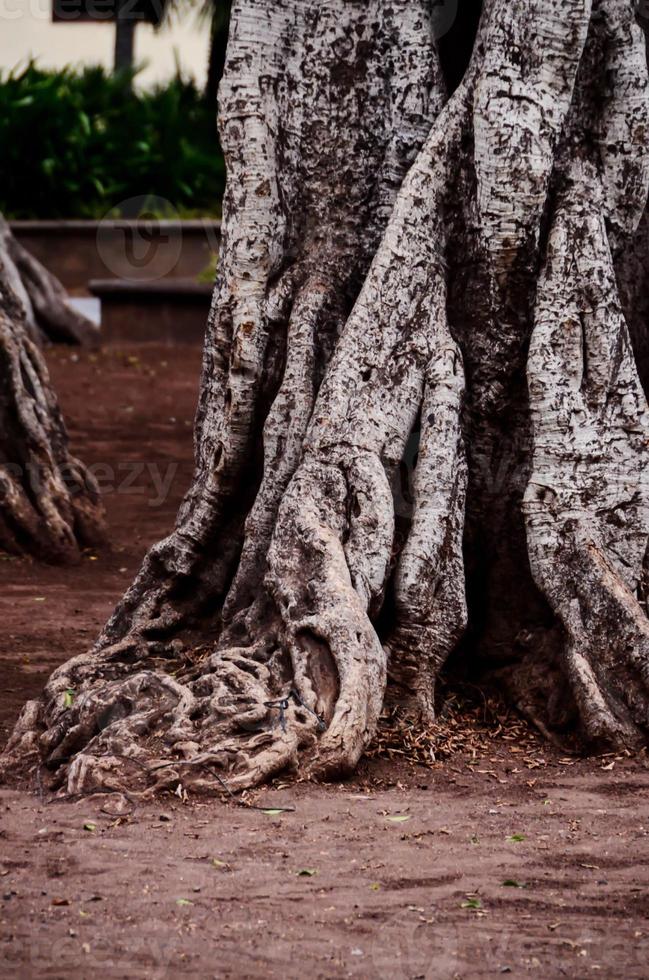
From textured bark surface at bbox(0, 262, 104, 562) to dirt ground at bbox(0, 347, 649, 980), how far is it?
8.82 ft

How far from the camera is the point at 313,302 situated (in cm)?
462

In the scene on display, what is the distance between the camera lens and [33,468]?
725 centimetres

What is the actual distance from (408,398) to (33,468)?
3.34 meters

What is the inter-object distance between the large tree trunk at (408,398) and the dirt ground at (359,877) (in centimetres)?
30

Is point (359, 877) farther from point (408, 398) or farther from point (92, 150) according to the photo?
point (92, 150)

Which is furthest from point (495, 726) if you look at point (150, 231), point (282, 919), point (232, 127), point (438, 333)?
point (150, 231)

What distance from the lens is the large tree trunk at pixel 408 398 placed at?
4.23 meters

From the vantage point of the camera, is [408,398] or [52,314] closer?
[408,398]

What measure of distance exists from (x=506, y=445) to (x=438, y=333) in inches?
18.3

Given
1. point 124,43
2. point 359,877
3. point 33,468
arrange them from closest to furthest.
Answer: point 359,877 < point 33,468 < point 124,43

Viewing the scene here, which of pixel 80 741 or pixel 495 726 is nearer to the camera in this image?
pixel 80 741

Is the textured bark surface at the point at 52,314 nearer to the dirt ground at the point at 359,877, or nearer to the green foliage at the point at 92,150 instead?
the green foliage at the point at 92,150

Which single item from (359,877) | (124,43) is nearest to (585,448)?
(359,877)

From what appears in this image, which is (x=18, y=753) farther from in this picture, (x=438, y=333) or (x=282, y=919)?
(x=438, y=333)
